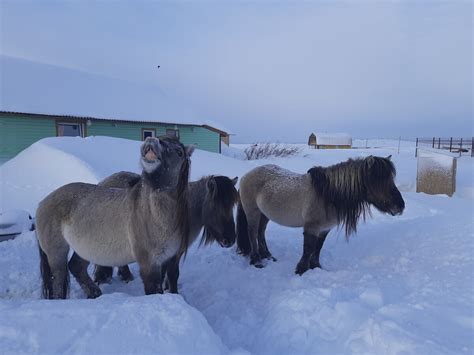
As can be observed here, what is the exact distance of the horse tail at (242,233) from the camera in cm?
472

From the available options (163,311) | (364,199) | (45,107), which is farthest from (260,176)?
(45,107)

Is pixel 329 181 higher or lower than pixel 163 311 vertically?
higher

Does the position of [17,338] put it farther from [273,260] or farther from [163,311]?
[273,260]

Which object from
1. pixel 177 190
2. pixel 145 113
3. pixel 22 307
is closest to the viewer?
pixel 22 307

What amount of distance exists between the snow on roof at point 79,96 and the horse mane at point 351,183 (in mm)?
15174

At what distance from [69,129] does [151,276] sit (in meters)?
16.0

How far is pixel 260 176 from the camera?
467 centimetres

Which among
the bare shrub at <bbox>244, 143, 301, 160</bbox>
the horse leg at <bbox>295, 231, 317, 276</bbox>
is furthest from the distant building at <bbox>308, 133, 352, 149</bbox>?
the horse leg at <bbox>295, 231, 317, 276</bbox>

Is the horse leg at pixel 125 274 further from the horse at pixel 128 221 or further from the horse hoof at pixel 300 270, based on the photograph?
the horse hoof at pixel 300 270

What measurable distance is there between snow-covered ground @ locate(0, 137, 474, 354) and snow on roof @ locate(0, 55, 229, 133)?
12511mm

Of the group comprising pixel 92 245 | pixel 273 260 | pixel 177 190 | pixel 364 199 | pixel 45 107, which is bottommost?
pixel 273 260

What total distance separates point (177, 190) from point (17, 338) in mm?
1454

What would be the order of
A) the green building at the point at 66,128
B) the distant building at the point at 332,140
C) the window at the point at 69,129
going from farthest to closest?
the distant building at the point at 332,140 → the window at the point at 69,129 → the green building at the point at 66,128

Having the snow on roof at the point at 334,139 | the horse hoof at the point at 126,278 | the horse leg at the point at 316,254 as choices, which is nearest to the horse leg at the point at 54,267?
the horse hoof at the point at 126,278
